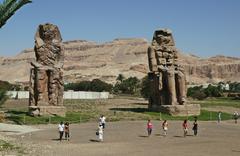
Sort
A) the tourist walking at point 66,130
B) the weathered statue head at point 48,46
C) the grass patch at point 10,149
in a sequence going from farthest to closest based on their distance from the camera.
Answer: the weathered statue head at point 48,46, the tourist walking at point 66,130, the grass patch at point 10,149

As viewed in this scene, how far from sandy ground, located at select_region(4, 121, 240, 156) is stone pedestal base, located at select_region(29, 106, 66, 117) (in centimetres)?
289

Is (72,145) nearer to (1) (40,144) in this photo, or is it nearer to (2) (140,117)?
(1) (40,144)

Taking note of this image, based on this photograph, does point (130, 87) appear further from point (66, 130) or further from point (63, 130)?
point (63, 130)

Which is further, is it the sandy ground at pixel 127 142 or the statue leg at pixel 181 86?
the statue leg at pixel 181 86

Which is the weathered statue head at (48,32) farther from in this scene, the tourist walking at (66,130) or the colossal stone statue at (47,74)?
the tourist walking at (66,130)

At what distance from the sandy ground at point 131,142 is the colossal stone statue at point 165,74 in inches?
312

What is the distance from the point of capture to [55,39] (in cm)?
3412

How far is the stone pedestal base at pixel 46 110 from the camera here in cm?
3168

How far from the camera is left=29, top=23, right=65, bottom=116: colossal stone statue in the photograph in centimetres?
3256

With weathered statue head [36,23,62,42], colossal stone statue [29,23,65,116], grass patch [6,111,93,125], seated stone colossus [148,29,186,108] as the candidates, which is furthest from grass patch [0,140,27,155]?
seated stone colossus [148,29,186,108]

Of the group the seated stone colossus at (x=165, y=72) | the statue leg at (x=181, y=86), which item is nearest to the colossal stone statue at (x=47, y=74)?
the seated stone colossus at (x=165, y=72)

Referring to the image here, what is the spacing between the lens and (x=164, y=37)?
4009 centimetres

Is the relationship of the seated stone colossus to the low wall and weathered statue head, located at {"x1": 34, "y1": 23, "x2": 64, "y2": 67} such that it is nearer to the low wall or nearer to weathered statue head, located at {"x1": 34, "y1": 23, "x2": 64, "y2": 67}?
weathered statue head, located at {"x1": 34, "y1": 23, "x2": 64, "y2": 67}

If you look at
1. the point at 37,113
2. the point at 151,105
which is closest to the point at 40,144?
the point at 37,113
